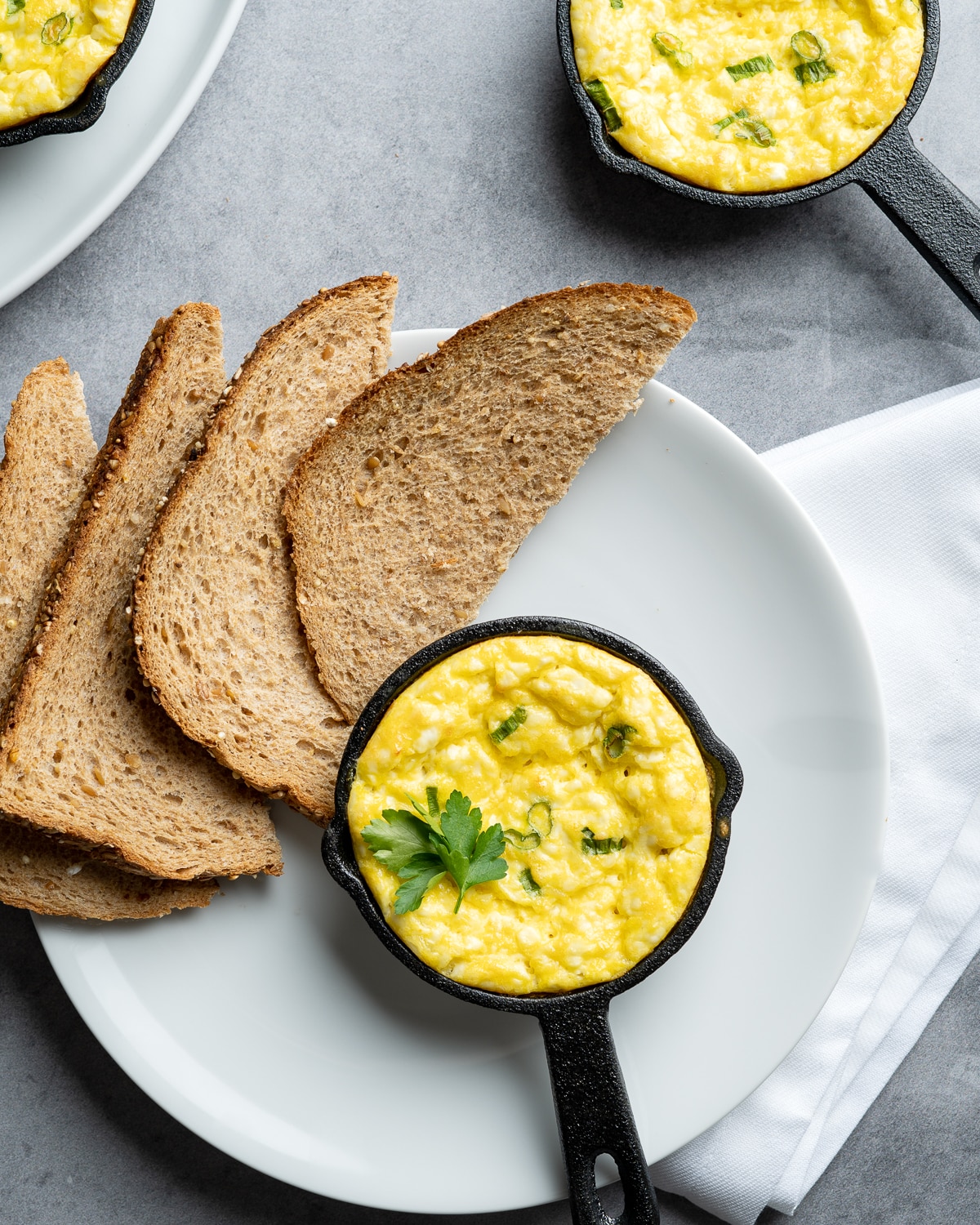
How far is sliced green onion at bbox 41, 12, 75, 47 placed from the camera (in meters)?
2.49

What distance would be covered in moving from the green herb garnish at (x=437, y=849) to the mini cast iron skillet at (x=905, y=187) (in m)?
1.71

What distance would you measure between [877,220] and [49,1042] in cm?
328

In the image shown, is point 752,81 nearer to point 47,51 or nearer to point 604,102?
point 604,102

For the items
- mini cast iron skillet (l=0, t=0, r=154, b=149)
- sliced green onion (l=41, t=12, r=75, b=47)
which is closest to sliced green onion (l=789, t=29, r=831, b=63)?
mini cast iron skillet (l=0, t=0, r=154, b=149)

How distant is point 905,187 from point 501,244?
109 centimetres

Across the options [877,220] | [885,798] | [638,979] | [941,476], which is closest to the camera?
[638,979]

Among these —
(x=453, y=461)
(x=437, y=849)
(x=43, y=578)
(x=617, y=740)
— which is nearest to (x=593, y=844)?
(x=617, y=740)

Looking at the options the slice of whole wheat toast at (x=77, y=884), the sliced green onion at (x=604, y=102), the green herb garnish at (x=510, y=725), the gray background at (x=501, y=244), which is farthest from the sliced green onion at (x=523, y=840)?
the sliced green onion at (x=604, y=102)

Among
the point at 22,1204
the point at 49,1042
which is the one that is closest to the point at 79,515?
the point at 49,1042

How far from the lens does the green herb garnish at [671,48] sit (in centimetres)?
269

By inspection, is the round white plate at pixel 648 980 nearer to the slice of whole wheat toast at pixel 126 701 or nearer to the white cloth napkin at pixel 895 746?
the slice of whole wheat toast at pixel 126 701

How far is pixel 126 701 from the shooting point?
8.48 feet

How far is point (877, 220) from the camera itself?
2957 millimetres

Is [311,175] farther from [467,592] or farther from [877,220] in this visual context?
[877,220]
